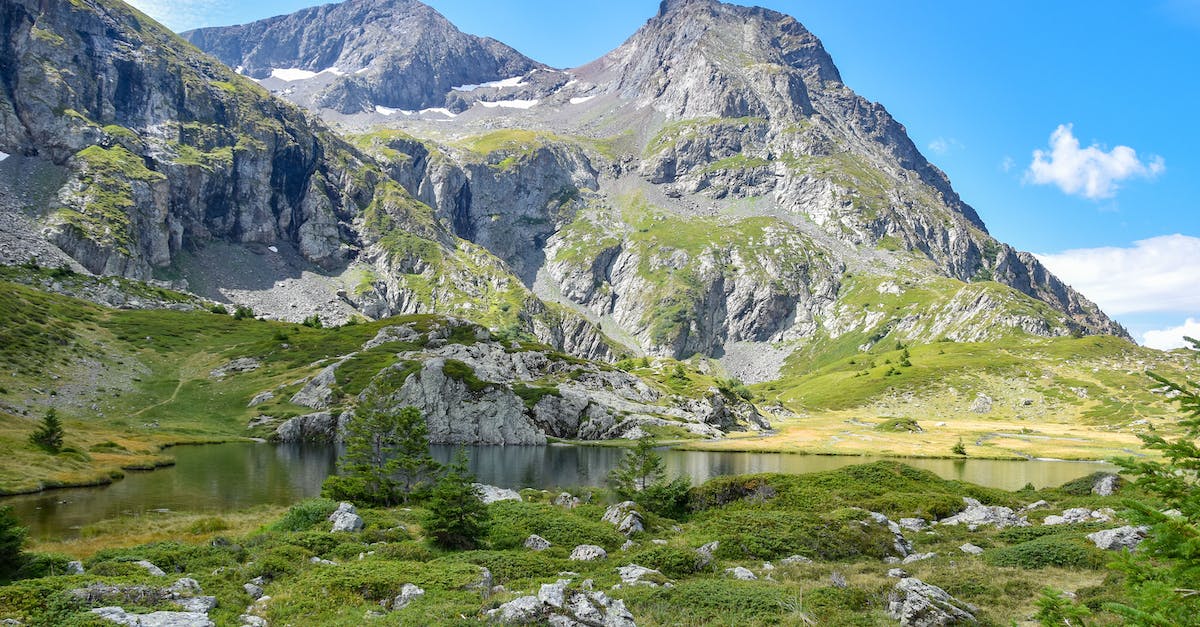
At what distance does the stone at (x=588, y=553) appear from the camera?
3067 centimetres

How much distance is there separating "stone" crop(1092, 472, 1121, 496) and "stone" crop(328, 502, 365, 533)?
5858cm

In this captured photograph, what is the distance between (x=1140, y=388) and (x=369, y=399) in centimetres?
24326

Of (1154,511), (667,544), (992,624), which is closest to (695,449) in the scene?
(667,544)

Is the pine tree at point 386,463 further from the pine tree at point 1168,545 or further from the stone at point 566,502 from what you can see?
the pine tree at point 1168,545

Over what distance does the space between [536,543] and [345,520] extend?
477 inches

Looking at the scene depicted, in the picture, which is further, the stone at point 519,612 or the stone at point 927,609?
the stone at point 927,609

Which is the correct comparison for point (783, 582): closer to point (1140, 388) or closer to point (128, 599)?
point (128, 599)

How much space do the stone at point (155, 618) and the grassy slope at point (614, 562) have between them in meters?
0.67

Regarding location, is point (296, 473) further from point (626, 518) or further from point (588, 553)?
point (588, 553)

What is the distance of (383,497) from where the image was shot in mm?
50562

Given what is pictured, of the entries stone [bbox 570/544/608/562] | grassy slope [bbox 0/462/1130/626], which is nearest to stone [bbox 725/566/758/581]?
grassy slope [bbox 0/462/1130/626]

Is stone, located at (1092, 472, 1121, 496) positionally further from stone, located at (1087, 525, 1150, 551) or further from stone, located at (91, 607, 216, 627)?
stone, located at (91, 607, 216, 627)

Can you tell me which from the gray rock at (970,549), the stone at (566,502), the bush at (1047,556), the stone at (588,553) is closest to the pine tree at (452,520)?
the stone at (588,553)

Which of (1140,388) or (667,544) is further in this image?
(1140,388)
